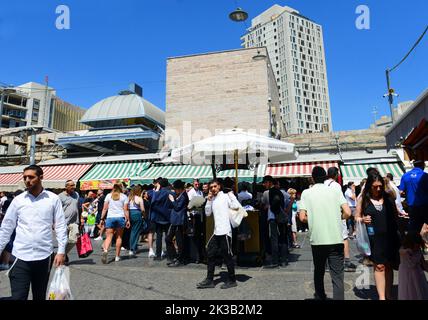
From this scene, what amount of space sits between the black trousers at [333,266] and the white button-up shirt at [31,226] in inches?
120

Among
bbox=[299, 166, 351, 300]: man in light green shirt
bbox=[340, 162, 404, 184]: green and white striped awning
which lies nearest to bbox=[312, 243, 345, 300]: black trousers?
bbox=[299, 166, 351, 300]: man in light green shirt

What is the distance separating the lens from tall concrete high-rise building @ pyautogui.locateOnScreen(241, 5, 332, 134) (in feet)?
323

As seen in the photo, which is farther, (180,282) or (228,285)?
(180,282)

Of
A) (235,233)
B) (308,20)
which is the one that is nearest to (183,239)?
(235,233)

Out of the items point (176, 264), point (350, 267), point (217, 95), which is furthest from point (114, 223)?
point (217, 95)

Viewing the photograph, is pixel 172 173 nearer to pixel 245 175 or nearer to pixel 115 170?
pixel 115 170

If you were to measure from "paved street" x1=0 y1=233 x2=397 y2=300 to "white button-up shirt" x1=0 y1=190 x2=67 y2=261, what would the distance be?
5.33 ft

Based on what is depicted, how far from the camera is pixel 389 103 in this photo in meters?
18.7

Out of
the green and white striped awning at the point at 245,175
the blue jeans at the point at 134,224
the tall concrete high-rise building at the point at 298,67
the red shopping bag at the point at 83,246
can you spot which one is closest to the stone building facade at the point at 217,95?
the green and white striped awning at the point at 245,175

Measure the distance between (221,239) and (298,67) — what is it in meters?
105

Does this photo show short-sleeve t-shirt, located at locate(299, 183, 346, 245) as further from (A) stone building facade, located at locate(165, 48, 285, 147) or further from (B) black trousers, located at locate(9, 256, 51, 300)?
(A) stone building facade, located at locate(165, 48, 285, 147)

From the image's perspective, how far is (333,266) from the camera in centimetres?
362
